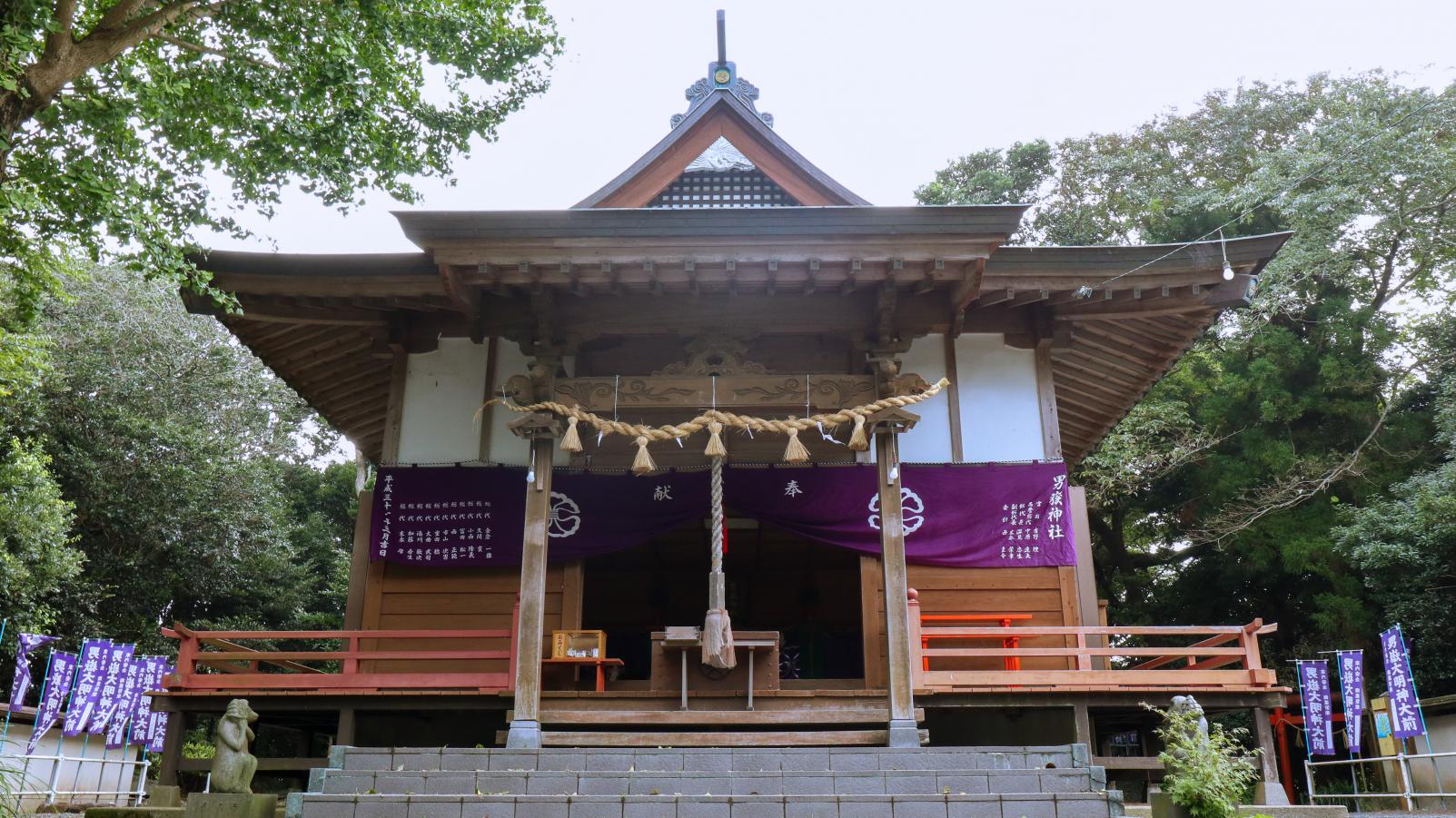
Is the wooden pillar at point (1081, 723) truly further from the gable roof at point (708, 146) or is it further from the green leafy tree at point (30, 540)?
the green leafy tree at point (30, 540)

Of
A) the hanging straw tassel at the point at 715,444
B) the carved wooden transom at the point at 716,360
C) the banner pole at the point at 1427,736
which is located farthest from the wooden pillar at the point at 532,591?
the banner pole at the point at 1427,736

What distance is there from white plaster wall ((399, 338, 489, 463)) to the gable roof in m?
2.34

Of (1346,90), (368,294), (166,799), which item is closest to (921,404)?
(368,294)

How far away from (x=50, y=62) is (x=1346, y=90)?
62.1 ft

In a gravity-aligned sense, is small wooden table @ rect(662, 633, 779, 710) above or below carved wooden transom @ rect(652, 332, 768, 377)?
below

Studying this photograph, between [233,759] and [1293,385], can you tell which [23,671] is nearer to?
[233,759]

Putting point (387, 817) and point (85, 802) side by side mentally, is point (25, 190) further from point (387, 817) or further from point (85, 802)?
point (85, 802)

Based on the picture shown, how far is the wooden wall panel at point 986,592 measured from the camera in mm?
9719

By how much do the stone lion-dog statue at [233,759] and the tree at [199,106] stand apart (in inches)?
135

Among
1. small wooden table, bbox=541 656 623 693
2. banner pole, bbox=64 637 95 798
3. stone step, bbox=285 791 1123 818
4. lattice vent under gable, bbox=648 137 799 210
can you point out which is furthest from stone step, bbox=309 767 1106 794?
banner pole, bbox=64 637 95 798

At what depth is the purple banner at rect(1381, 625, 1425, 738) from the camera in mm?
12891

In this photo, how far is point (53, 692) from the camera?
46.0ft

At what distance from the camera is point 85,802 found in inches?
621

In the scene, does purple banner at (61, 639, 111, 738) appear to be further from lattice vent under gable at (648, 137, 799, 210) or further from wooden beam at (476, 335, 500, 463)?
lattice vent under gable at (648, 137, 799, 210)
